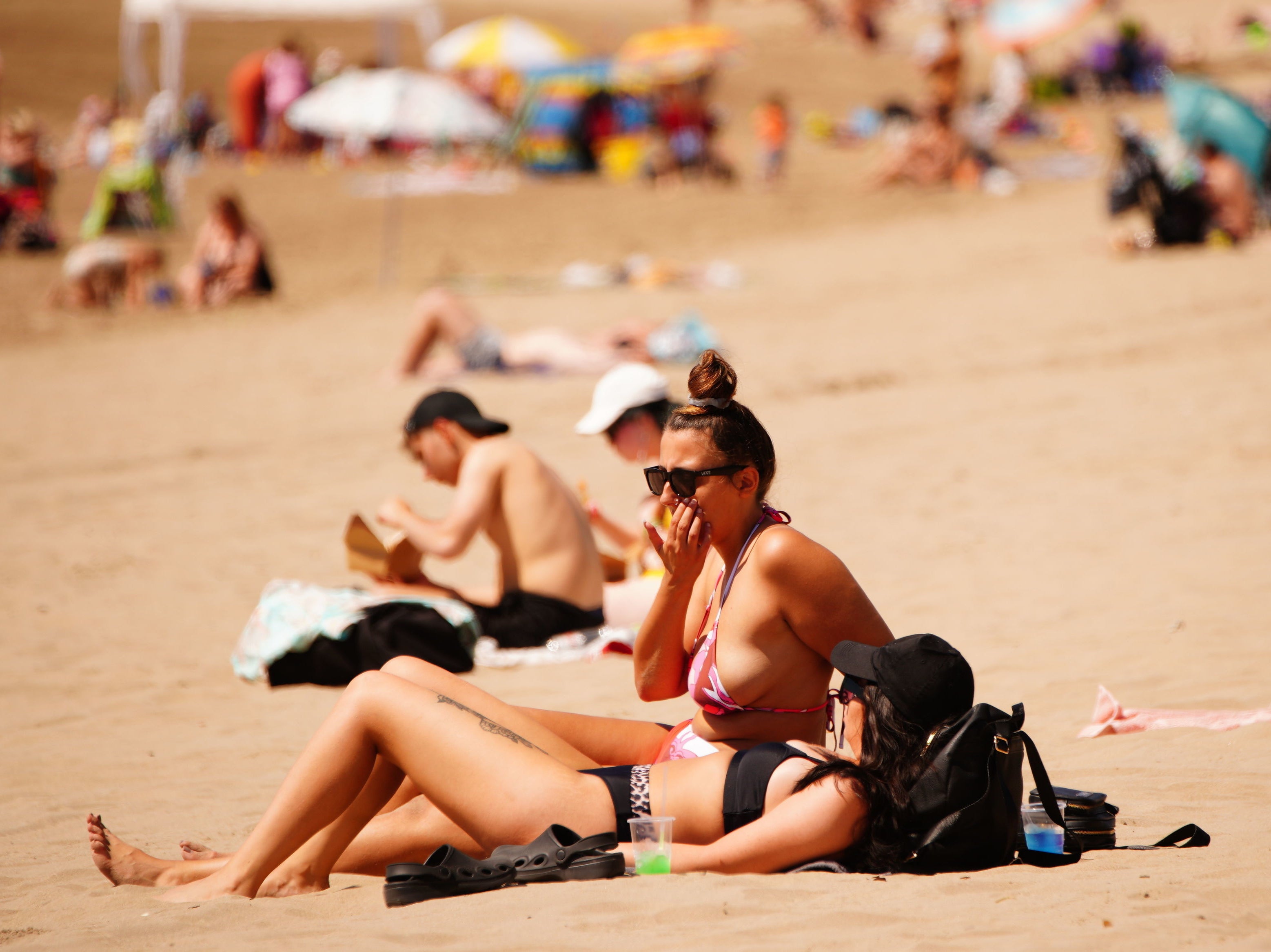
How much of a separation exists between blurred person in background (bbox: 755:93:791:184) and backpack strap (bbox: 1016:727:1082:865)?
17676 millimetres

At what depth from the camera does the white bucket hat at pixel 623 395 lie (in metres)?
4.84

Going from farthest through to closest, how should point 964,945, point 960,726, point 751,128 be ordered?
point 751,128
point 960,726
point 964,945

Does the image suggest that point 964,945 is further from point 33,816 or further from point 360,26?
point 360,26

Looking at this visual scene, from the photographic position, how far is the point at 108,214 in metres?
16.9

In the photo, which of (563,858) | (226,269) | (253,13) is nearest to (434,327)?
(226,269)

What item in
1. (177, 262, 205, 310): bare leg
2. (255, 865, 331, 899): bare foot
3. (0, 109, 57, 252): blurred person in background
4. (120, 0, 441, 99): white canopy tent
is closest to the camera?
(255, 865, 331, 899): bare foot

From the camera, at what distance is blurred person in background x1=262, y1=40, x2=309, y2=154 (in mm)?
23266

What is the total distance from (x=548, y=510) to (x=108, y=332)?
9.11 meters

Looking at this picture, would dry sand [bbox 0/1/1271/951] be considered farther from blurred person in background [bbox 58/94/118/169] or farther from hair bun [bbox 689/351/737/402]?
blurred person in background [bbox 58/94/118/169]

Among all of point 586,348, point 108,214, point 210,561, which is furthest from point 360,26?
point 210,561

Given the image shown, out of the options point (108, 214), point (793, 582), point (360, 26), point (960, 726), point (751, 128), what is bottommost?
point (960, 726)

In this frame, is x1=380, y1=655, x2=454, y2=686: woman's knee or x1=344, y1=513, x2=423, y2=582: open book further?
x1=344, y1=513, x2=423, y2=582: open book

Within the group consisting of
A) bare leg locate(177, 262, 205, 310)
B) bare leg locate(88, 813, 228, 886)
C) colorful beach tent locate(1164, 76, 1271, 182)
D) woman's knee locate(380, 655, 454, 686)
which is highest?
colorful beach tent locate(1164, 76, 1271, 182)

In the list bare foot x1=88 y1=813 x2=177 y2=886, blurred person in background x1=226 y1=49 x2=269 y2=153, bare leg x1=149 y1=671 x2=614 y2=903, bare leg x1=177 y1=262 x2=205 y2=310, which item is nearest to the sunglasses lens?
bare leg x1=149 y1=671 x2=614 y2=903
